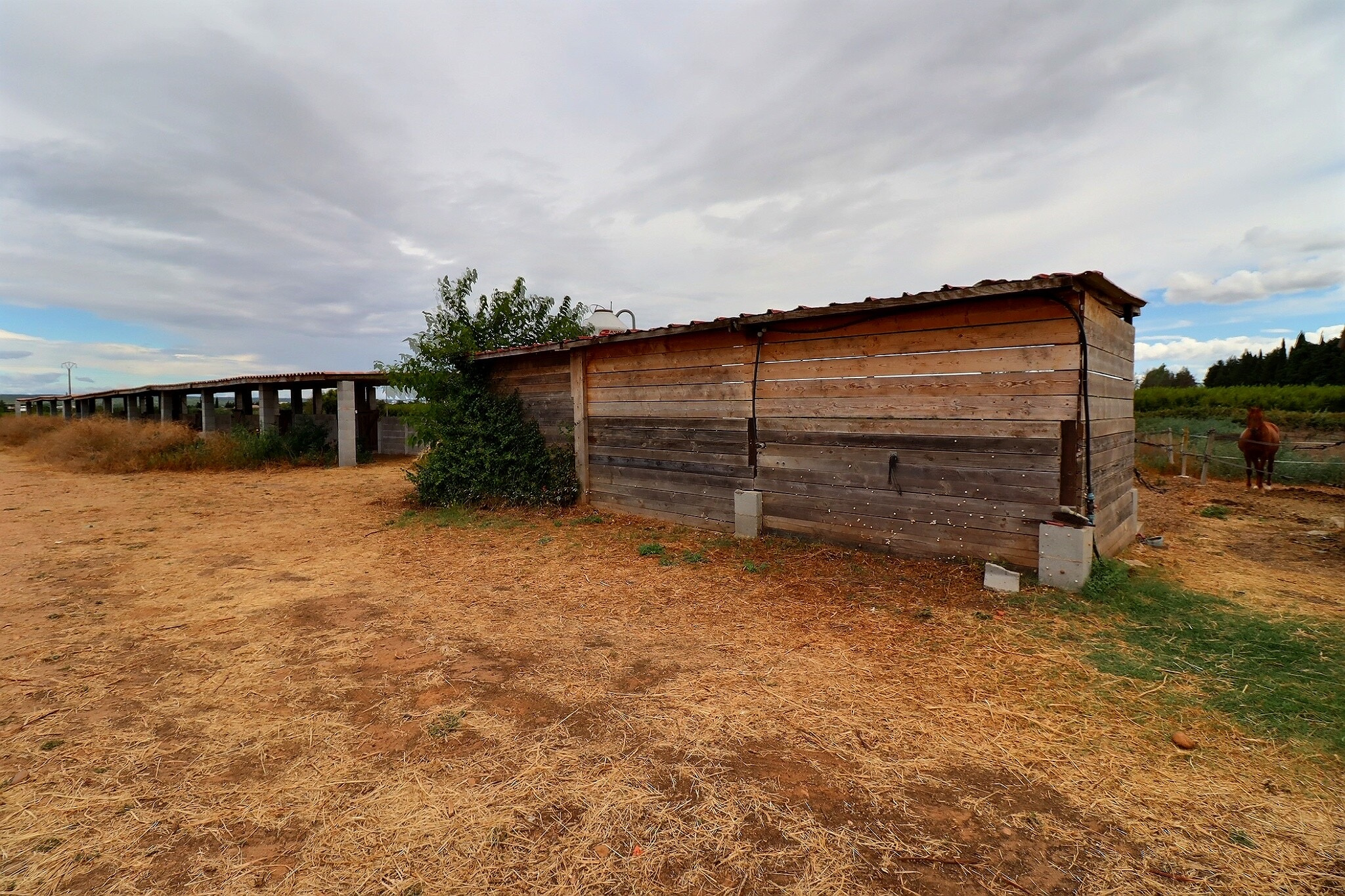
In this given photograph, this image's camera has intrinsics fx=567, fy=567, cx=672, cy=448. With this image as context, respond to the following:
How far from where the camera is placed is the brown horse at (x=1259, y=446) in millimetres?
11156

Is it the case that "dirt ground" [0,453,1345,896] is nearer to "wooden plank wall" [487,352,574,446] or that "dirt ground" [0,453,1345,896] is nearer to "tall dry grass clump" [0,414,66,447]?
"wooden plank wall" [487,352,574,446]

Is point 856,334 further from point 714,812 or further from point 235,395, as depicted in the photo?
point 235,395

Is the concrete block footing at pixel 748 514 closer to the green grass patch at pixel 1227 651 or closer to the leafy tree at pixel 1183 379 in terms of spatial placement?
the green grass patch at pixel 1227 651

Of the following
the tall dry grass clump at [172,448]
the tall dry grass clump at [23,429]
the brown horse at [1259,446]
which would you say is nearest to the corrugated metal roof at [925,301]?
the brown horse at [1259,446]

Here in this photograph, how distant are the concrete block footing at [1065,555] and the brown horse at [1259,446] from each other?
9545 mm

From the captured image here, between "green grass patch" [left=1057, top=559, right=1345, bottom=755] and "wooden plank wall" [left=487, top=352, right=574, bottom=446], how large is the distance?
7440mm

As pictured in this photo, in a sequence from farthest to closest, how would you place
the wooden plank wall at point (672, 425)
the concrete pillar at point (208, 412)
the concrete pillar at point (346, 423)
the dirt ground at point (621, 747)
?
the concrete pillar at point (208, 412) < the concrete pillar at point (346, 423) < the wooden plank wall at point (672, 425) < the dirt ground at point (621, 747)

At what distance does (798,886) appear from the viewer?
2098mm

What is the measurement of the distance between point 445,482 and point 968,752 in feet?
31.1

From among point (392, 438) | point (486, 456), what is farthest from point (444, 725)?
point (392, 438)

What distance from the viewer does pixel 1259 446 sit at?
11188 mm

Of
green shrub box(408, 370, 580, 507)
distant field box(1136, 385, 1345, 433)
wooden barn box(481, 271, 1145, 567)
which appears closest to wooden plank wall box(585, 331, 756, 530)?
wooden barn box(481, 271, 1145, 567)

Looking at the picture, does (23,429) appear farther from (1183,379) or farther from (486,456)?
(1183,379)

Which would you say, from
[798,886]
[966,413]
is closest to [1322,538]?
[966,413]
